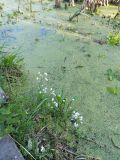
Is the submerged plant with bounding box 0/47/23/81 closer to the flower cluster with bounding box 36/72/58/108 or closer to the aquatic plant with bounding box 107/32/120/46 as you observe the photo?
the flower cluster with bounding box 36/72/58/108

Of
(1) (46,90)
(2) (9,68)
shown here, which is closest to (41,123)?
(1) (46,90)

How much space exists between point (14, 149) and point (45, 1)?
4083 mm

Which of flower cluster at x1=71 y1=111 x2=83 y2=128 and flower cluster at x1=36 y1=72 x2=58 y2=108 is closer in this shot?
flower cluster at x1=71 y1=111 x2=83 y2=128

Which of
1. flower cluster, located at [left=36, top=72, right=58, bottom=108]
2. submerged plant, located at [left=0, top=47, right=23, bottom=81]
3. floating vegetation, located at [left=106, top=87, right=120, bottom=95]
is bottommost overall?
floating vegetation, located at [left=106, top=87, right=120, bottom=95]

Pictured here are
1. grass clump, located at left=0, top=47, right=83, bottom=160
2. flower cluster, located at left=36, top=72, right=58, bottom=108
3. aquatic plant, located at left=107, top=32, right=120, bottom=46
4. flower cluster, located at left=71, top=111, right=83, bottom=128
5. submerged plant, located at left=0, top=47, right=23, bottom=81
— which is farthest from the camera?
aquatic plant, located at left=107, top=32, right=120, bottom=46

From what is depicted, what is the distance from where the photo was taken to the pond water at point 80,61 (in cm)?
292

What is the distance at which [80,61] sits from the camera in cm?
392

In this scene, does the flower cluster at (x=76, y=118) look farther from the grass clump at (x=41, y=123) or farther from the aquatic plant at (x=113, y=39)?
the aquatic plant at (x=113, y=39)

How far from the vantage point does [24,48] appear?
410 cm

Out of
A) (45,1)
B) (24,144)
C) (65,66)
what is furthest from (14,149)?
(45,1)

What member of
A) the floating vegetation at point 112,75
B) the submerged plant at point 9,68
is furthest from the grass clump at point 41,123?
the floating vegetation at point 112,75

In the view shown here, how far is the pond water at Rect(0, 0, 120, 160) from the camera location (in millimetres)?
2916

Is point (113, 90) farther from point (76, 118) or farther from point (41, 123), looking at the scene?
point (41, 123)

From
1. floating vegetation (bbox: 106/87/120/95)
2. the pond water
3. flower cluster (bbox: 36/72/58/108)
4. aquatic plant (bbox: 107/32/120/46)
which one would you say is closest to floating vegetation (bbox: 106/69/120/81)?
the pond water
